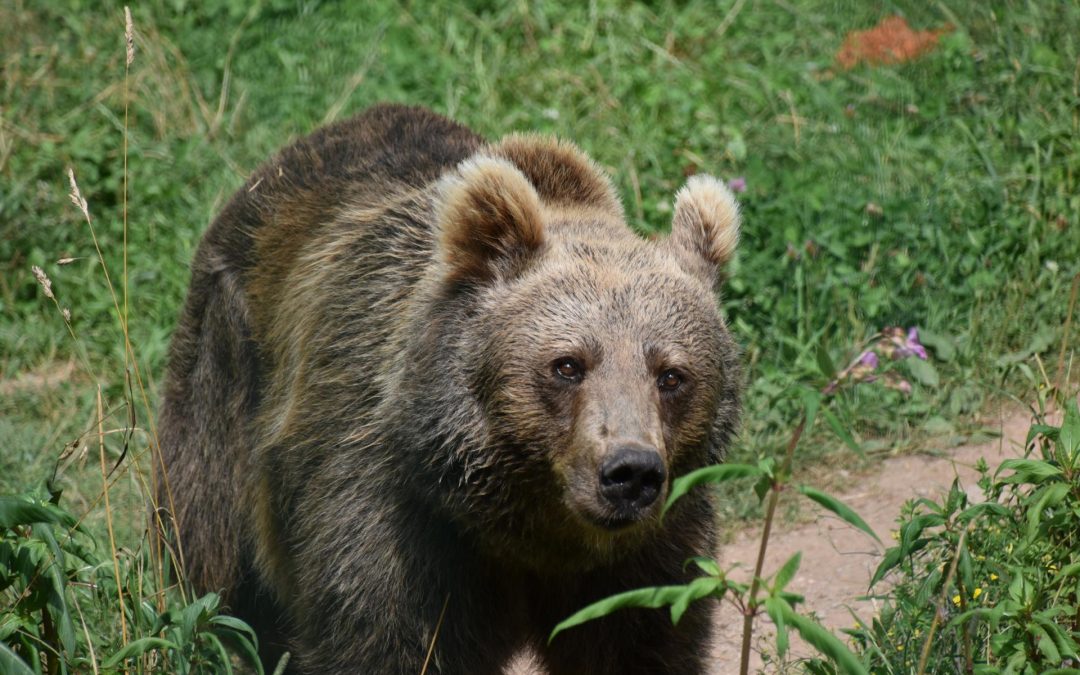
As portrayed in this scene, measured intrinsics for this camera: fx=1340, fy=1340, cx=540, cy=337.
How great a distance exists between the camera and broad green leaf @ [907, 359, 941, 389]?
6.70 metres

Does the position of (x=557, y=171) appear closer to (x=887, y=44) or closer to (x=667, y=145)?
(x=667, y=145)

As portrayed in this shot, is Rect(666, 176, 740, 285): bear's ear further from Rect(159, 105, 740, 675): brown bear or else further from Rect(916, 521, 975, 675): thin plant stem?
Rect(916, 521, 975, 675): thin plant stem

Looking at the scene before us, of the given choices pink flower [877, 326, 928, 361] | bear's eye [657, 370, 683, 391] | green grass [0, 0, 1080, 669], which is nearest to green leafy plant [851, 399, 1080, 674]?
bear's eye [657, 370, 683, 391]

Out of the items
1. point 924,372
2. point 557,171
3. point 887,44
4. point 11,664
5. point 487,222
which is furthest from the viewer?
point 887,44

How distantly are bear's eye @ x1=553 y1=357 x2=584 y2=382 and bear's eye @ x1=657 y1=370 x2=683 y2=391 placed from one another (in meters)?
0.24

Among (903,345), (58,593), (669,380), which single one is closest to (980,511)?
(669,380)

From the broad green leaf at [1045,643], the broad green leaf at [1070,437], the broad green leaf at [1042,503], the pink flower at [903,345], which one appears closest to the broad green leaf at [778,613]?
the broad green leaf at [1045,643]

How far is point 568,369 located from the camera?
12.7 ft

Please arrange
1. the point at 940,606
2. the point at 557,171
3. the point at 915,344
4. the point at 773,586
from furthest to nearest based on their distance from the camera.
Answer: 1. the point at 915,344
2. the point at 557,171
3. the point at 940,606
4. the point at 773,586

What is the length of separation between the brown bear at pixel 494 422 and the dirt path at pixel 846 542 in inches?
43.5

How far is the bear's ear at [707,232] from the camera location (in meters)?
4.48

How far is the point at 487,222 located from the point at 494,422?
2.12 feet

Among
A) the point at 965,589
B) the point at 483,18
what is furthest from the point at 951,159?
the point at 965,589

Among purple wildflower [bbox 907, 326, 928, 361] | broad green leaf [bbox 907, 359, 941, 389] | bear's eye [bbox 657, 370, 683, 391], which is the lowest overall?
bear's eye [bbox 657, 370, 683, 391]
